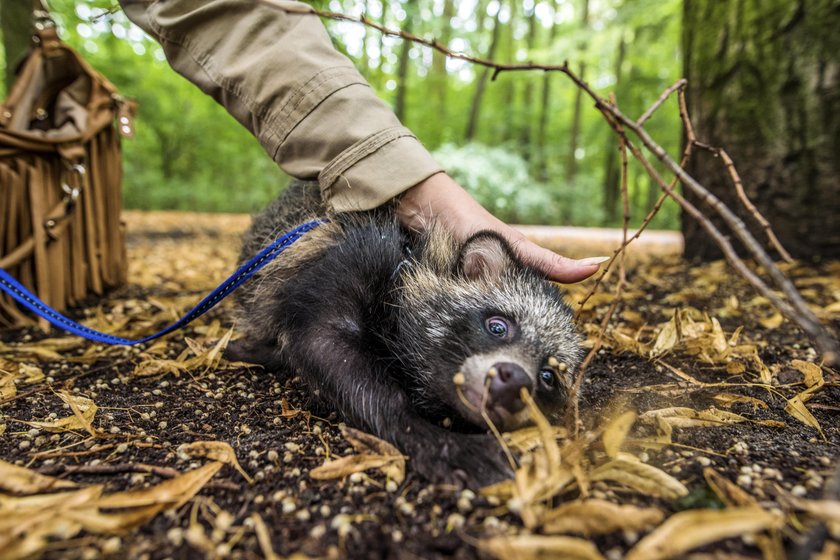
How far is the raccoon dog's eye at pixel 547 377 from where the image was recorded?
225cm

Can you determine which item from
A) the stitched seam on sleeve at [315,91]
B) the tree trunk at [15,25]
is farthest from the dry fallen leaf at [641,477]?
the tree trunk at [15,25]

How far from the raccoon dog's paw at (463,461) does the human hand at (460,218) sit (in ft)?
3.17

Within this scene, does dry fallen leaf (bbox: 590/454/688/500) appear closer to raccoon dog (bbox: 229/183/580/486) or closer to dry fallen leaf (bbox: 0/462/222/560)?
raccoon dog (bbox: 229/183/580/486)

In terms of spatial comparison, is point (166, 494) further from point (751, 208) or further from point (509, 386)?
point (751, 208)

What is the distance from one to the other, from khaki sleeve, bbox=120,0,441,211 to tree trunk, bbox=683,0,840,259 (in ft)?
11.1

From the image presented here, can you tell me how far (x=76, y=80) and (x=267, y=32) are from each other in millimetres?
1963

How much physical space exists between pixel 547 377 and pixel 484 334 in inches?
13.5

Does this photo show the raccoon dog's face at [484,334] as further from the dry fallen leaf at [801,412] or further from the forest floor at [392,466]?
the dry fallen leaf at [801,412]

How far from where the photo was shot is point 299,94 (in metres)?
2.63

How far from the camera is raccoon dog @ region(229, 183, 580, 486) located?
6.27 ft

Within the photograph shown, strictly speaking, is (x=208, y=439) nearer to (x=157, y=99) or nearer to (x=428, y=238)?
(x=428, y=238)

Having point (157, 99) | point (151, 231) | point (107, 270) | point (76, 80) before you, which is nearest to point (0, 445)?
point (107, 270)

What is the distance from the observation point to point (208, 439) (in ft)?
6.49

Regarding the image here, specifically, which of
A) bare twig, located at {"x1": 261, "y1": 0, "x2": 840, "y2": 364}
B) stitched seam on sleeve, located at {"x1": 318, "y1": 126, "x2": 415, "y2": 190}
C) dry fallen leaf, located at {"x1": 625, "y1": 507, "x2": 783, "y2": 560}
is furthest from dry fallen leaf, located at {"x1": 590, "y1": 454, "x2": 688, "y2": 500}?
stitched seam on sleeve, located at {"x1": 318, "y1": 126, "x2": 415, "y2": 190}
